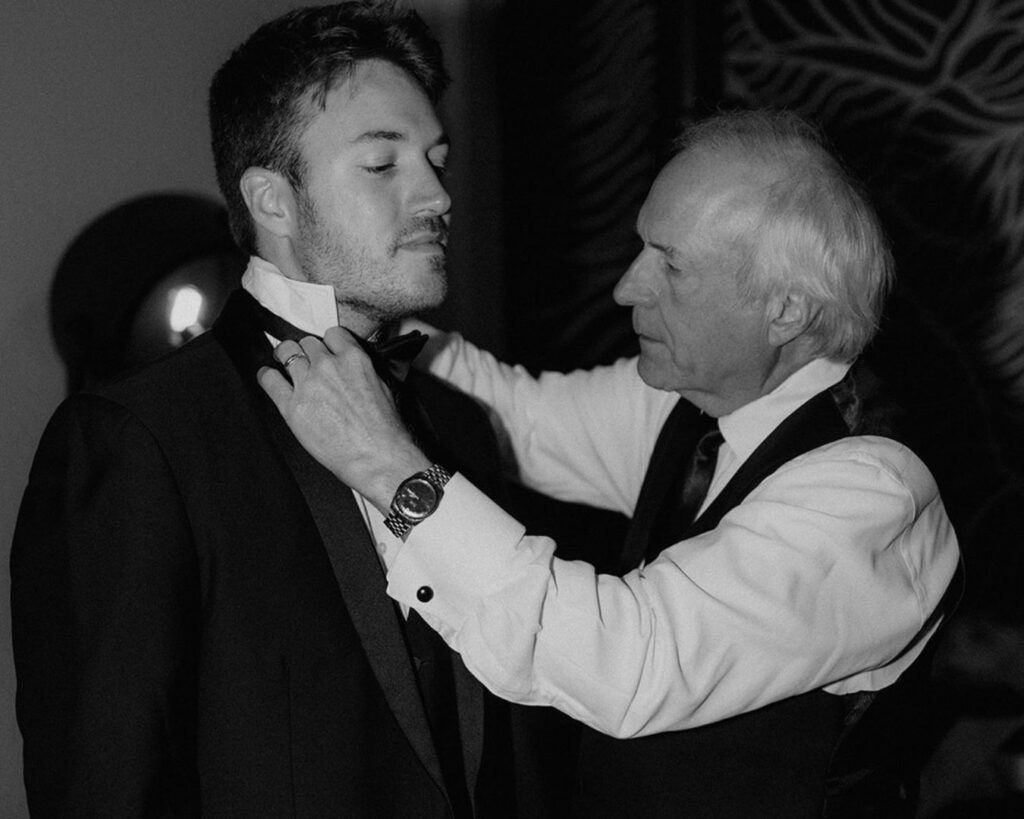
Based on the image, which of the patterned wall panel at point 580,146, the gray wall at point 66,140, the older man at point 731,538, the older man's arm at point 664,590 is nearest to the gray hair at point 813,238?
the older man at point 731,538

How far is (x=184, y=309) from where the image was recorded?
1.84m

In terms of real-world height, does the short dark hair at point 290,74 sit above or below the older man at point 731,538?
above

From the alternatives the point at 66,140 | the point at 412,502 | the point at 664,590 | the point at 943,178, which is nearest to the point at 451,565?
the point at 412,502

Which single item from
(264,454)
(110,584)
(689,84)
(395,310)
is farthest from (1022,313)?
(110,584)

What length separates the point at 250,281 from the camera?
1.62m

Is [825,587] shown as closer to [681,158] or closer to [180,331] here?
[681,158]

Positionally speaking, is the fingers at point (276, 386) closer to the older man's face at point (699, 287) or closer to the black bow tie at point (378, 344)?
the black bow tie at point (378, 344)

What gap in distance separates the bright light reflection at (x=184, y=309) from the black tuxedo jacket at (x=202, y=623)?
38 centimetres

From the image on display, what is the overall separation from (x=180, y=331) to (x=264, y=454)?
20.1 inches

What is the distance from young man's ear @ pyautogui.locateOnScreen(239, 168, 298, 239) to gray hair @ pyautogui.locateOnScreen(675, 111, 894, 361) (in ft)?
2.27

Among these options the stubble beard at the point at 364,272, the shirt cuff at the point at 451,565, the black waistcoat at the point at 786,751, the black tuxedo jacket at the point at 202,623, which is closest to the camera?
the black tuxedo jacket at the point at 202,623

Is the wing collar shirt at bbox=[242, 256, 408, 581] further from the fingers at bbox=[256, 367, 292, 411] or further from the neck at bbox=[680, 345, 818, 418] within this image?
the neck at bbox=[680, 345, 818, 418]

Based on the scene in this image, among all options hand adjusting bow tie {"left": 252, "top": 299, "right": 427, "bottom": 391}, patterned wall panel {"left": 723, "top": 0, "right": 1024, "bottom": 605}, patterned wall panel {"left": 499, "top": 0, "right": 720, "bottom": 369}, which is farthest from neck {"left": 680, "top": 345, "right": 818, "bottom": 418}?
patterned wall panel {"left": 723, "top": 0, "right": 1024, "bottom": 605}

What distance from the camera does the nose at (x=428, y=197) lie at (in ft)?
5.05
